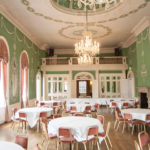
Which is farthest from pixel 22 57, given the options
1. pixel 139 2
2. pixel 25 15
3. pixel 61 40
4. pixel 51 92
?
pixel 139 2

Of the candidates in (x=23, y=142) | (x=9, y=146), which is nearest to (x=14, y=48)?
(x=23, y=142)

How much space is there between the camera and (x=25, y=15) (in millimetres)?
8188

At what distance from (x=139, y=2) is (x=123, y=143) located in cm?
578

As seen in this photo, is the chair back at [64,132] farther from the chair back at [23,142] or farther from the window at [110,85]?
the window at [110,85]

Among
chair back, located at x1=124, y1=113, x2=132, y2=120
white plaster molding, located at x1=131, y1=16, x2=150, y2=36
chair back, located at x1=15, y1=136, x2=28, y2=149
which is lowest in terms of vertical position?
chair back, located at x1=124, y1=113, x2=132, y2=120

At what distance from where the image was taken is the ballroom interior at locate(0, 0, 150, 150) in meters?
4.89

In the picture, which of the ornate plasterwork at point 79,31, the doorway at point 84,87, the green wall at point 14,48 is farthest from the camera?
the doorway at point 84,87

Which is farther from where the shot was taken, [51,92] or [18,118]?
[51,92]

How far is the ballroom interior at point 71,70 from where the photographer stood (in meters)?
4.89

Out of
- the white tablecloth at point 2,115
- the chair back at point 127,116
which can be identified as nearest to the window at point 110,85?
the chair back at point 127,116

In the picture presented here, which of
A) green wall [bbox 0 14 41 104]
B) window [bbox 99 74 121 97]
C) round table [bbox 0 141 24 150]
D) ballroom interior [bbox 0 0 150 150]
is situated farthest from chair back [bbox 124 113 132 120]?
A: window [bbox 99 74 121 97]

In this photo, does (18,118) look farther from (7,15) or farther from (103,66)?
(103,66)

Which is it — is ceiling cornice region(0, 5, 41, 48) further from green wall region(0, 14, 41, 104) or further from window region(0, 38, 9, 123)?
window region(0, 38, 9, 123)

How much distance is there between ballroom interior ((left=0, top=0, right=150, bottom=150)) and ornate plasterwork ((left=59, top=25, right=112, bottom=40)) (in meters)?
0.06
